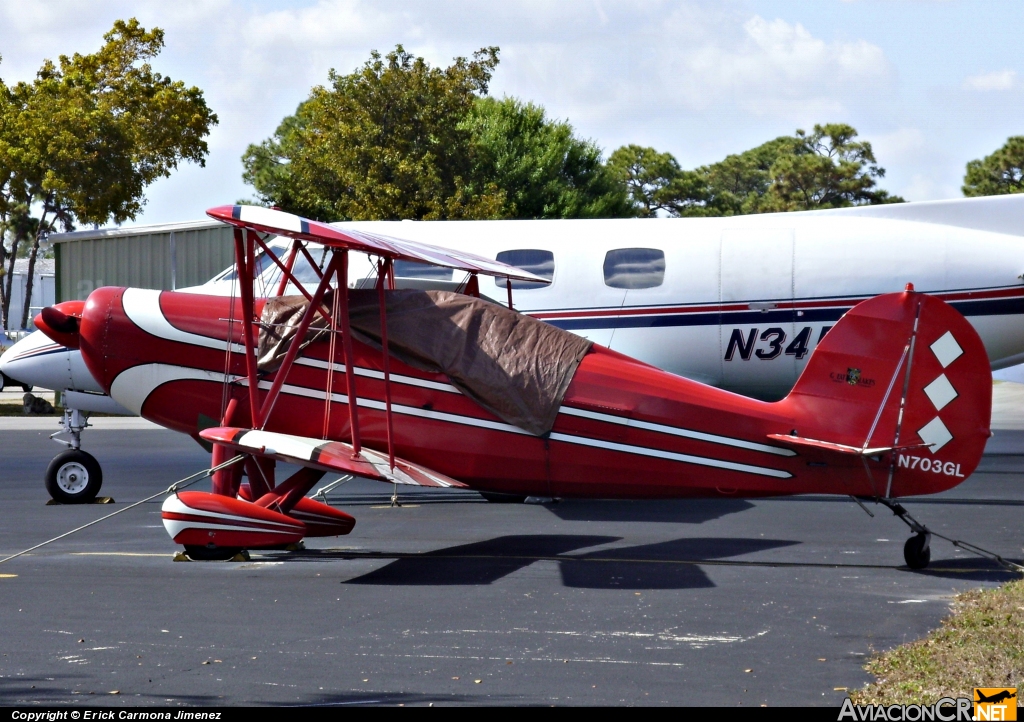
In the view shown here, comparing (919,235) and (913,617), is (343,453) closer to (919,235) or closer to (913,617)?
(913,617)

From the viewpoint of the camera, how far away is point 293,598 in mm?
8633

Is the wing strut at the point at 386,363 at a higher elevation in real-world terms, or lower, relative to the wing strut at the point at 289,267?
lower

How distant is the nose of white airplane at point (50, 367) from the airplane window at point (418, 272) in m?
4.09

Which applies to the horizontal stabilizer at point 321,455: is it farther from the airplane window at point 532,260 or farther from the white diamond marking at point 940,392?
the airplane window at point 532,260

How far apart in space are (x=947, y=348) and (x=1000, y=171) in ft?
237

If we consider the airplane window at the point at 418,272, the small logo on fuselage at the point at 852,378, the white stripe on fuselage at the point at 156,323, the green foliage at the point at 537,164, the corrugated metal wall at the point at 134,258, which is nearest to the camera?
the small logo on fuselage at the point at 852,378

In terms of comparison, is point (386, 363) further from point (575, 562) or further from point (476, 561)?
point (575, 562)

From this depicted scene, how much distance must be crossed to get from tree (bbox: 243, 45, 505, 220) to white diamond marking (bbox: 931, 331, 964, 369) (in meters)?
25.5

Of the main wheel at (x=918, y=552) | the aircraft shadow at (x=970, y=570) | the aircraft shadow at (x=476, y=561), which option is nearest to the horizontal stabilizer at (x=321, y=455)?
the aircraft shadow at (x=476, y=561)

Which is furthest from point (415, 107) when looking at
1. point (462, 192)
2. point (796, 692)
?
point (796, 692)

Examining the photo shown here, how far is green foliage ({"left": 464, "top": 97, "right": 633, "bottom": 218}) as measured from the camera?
44188 mm

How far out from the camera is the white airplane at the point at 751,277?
47.9 feet

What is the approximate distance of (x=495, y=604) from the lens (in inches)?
332

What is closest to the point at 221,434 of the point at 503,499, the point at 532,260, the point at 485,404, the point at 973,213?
the point at 485,404
